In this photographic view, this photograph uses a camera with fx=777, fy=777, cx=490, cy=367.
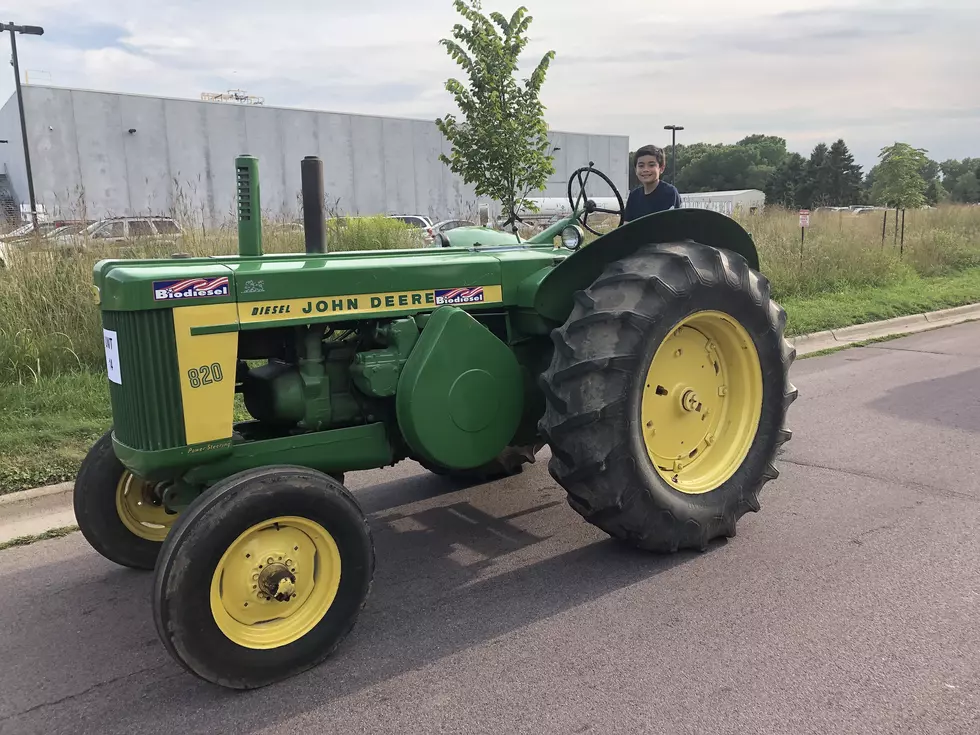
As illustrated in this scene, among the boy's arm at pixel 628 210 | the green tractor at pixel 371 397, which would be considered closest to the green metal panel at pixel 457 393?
the green tractor at pixel 371 397

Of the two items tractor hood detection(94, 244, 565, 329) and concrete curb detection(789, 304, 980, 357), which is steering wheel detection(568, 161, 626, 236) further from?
concrete curb detection(789, 304, 980, 357)

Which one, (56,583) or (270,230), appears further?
(270,230)

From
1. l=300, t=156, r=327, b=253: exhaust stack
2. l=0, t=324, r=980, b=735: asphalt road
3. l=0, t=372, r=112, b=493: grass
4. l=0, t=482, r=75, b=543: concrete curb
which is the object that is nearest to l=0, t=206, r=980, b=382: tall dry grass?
l=0, t=372, r=112, b=493: grass

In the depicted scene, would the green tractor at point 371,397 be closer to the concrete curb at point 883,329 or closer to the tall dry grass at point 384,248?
the tall dry grass at point 384,248

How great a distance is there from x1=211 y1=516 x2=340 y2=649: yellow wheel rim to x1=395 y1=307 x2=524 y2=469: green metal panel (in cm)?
68

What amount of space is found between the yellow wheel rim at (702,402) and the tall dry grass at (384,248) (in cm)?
484

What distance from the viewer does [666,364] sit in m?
3.68

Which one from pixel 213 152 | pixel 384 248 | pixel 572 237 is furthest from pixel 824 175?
pixel 572 237

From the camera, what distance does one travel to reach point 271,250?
8.48m

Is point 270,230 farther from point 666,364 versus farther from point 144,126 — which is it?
point 144,126

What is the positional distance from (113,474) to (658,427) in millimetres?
2486

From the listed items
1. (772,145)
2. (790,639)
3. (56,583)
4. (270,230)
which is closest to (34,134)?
(270,230)

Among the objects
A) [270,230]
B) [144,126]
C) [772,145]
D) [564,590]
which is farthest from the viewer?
[772,145]

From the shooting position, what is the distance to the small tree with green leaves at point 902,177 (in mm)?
19203
